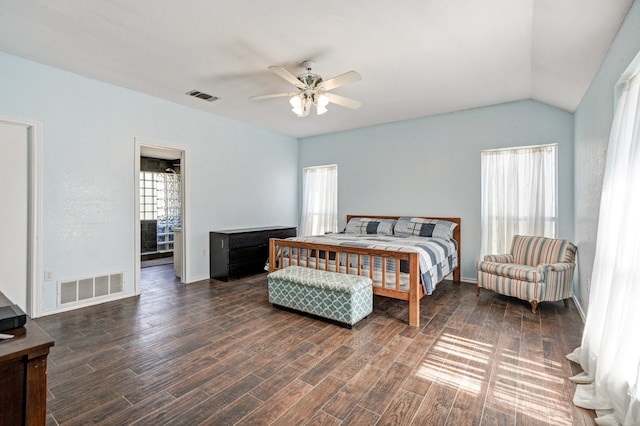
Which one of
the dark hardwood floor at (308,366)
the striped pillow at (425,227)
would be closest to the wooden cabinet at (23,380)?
the dark hardwood floor at (308,366)

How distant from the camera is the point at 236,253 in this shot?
193 inches

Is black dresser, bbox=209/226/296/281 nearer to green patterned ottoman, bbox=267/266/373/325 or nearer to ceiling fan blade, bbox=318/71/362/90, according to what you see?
green patterned ottoman, bbox=267/266/373/325

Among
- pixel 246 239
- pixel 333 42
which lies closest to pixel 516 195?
pixel 333 42

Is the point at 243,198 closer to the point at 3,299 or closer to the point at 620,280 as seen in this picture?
the point at 3,299

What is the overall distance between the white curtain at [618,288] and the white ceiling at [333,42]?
0.82 metres

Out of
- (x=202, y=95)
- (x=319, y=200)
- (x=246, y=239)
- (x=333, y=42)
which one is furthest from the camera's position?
(x=319, y=200)

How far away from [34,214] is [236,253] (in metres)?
2.44

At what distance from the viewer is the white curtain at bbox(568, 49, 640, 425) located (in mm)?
1601

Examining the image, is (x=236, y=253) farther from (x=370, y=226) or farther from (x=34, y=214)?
(x=34, y=214)

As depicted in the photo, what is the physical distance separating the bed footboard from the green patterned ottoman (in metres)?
0.21

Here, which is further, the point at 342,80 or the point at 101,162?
the point at 101,162

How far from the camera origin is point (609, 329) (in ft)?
5.93

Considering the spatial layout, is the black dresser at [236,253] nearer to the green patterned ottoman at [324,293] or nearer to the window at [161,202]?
the green patterned ottoman at [324,293]

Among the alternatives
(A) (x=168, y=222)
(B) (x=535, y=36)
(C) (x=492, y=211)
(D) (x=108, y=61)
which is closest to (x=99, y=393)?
(D) (x=108, y=61)
